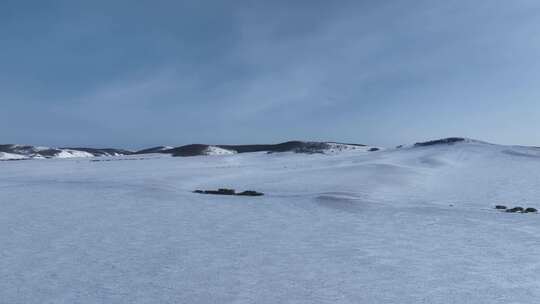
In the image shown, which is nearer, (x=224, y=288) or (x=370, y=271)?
(x=224, y=288)

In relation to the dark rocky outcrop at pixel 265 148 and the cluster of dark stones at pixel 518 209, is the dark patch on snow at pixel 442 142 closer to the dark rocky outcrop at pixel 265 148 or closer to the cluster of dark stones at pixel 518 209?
the dark rocky outcrop at pixel 265 148

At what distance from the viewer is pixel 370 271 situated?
763 centimetres

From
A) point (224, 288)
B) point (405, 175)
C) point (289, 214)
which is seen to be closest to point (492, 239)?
point (289, 214)

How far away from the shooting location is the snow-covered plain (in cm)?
657

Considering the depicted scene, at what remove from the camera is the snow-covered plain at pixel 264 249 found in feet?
21.5

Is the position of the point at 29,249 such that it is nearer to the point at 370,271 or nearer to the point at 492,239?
the point at 370,271

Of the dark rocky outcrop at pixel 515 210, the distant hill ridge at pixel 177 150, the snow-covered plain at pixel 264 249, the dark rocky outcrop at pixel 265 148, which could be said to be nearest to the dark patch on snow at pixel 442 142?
the distant hill ridge at pixel 177 150

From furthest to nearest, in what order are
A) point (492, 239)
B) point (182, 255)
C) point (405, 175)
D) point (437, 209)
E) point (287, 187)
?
point (405, 175)
point (287, 187)
point (437, 209)
point (492, 239)
point (182, 255)

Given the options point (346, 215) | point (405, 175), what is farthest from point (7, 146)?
point (346, 215)

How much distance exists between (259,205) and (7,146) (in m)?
118

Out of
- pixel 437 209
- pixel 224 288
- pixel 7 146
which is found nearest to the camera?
pixel 224 288

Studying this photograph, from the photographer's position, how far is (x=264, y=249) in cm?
920

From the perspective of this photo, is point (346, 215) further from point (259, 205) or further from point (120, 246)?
point (120, 246)

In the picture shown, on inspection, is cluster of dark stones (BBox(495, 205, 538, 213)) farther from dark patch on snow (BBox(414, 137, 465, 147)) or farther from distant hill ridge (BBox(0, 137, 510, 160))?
dark patch on snow (BBox(414, 137, 465, 147))
